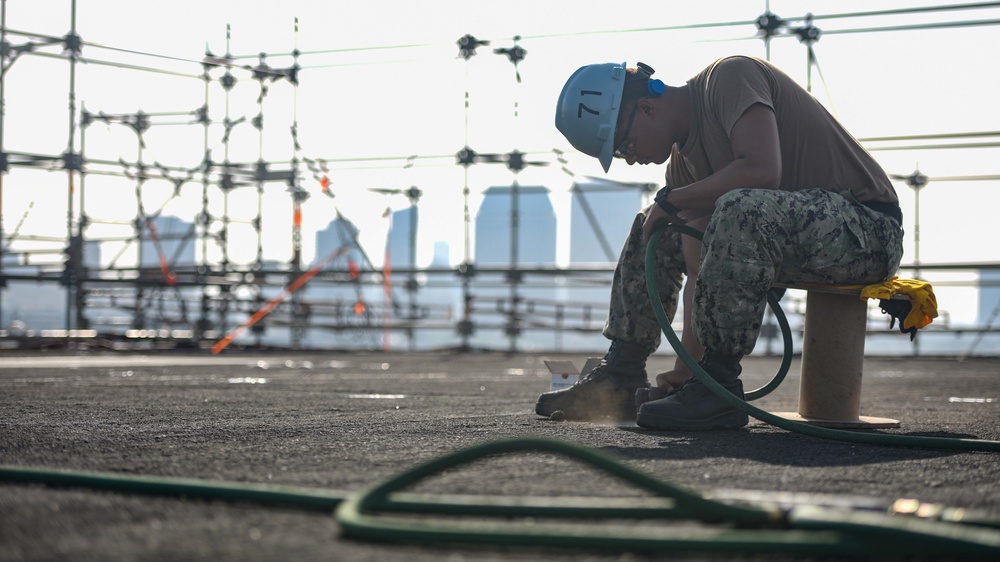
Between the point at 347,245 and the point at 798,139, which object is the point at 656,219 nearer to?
the point at 798,139

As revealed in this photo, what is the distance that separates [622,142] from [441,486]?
148 cm

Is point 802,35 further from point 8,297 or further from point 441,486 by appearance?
point 8,297

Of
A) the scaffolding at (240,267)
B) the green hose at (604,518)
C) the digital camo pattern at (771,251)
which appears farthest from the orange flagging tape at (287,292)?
the green hose at (604,518)

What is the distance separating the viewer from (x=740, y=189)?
8.32 ft

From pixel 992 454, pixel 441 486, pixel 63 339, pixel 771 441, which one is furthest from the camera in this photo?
pixel 63 339

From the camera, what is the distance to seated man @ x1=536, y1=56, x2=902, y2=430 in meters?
2.53

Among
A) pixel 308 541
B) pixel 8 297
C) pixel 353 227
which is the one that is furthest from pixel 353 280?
pixel 8 297

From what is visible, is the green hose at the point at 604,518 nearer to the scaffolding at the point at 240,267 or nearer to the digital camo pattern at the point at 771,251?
the digital camo pattern at the point at 771,251

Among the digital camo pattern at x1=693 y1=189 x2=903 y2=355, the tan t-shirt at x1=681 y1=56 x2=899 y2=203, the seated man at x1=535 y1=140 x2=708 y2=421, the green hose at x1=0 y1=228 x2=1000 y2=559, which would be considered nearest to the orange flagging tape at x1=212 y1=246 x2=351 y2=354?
the seated man at x1=535 y1=140 x2=708 y2=421

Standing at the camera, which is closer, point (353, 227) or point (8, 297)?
point (353, 227)

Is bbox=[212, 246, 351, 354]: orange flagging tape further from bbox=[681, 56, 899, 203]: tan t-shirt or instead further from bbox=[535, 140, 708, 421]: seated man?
bbox=[681, 56, 899, 203]: tan t-shirt

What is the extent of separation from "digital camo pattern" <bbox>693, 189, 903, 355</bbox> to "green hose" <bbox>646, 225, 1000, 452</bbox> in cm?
9

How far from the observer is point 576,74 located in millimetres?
2887

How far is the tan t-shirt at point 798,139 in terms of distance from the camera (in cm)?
267
